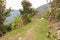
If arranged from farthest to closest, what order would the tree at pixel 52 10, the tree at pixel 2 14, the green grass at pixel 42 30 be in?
the tree at pixel 52 10, the tree at pixel 2 14, the green grass at pixel 42 30

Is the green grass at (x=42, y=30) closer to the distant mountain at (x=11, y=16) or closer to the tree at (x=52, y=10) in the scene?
the tree at (x=52, y=10)

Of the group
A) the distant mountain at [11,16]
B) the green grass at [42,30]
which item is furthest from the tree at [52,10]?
the distant mountain at [11,16]

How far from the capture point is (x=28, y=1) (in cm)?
2050

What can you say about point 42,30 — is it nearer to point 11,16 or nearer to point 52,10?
point 52,10

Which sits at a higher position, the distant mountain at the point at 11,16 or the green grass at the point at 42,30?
the distant mountain at the point at 11,16

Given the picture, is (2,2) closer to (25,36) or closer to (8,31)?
(8,31)

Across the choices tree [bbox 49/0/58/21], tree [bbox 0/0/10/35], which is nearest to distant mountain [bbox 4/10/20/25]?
tree [bbox 0/0/10/35]

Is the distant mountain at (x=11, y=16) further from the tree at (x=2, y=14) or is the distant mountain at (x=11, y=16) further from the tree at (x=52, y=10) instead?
the tree at (x=52, y=10)

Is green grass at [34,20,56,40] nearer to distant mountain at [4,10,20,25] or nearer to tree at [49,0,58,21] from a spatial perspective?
tree at [49,0,58,21]

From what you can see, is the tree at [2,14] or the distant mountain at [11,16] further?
the distant mountain at [11,16]

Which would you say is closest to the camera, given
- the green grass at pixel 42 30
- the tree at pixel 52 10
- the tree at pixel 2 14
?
the green grass at pixel 42 30

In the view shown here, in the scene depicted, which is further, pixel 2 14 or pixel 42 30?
pixel 2 14

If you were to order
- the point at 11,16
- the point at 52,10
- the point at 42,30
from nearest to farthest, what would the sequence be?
the point at 42,30 → the point at 52,10 → the point at 11,16

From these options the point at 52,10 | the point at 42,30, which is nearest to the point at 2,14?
the point at 42,30
